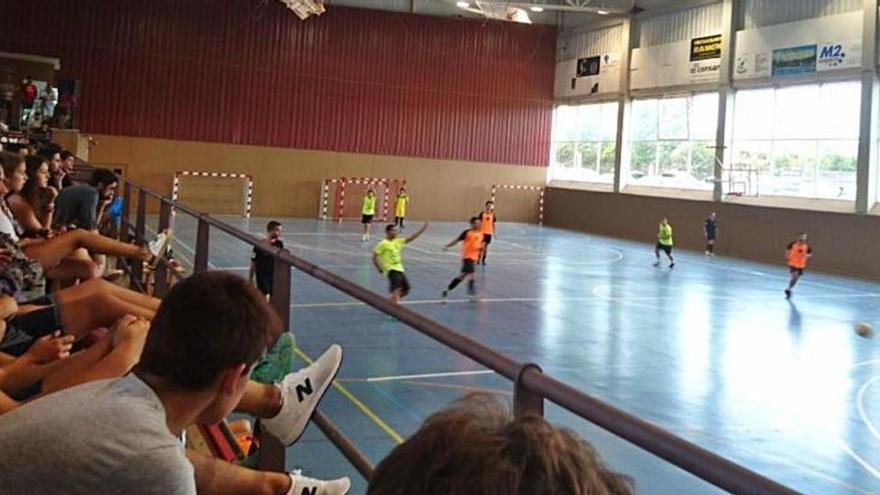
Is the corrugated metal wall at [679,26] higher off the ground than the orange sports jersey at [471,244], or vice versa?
the corrugated metal wall at [679,26]

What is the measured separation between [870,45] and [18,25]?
33345mm

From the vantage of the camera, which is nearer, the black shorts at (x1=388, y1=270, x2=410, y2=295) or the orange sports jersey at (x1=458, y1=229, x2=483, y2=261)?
the black shorts at (x1=388, y1=270, x2=410, y2=295)

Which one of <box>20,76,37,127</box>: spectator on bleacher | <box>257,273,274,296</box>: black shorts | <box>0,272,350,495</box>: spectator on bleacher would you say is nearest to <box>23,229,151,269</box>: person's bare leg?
<box>257,273,274,296</box>: black shorts

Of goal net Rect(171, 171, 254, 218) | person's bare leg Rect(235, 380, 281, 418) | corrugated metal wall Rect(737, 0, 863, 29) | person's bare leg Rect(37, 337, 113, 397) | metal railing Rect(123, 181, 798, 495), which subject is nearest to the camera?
metal railing Rect(123, 181, 798, 495)

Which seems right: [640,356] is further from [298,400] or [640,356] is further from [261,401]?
[261,401]

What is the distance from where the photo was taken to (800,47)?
29.1 m

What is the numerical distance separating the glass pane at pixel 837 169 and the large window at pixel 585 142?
39.0 ft

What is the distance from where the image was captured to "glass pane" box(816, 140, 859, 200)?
27547mm

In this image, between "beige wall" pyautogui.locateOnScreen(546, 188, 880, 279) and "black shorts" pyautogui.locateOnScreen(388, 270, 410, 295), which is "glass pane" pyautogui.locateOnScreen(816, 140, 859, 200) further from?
Answer: "black shorts" pyautogui.locateOnScreen(388, 270, 410, 295)

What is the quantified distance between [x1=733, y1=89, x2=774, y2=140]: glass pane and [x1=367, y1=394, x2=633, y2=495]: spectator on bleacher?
32.3 meters

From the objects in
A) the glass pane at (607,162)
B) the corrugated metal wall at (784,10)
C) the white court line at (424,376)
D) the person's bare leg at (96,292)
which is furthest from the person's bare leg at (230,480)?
the glass pane at (607,162)

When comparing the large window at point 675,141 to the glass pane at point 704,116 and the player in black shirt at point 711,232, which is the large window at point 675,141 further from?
the player in black shirt at point 711,232

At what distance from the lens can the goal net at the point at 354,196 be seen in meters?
39.8

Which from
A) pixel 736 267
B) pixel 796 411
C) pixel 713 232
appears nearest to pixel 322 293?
pixel 796 411
